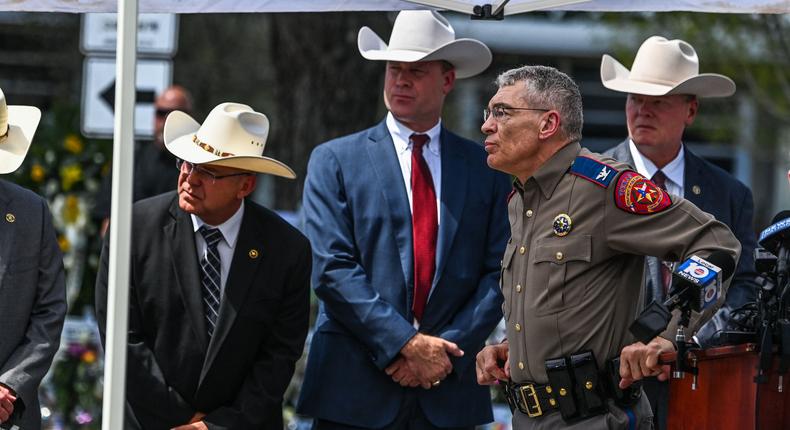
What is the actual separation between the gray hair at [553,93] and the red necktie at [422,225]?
38.9 inches

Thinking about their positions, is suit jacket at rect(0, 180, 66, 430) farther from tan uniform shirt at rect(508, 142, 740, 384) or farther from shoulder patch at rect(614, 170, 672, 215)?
shoulder patch at rect(614, 170, 672, 215)

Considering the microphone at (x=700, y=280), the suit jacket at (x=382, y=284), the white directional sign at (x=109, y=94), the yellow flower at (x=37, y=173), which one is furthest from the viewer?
the yellow flower at (x=37, y=173)

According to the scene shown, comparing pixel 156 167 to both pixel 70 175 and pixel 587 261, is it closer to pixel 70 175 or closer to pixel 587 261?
pixel 70 175

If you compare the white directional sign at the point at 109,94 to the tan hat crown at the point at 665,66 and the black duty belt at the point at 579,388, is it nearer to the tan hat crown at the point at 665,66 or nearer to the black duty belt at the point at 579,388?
the tan hat crown at the point at 665,66

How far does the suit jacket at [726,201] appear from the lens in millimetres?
6051

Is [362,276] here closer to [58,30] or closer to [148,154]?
[148,154]

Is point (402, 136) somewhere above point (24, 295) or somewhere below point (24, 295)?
above

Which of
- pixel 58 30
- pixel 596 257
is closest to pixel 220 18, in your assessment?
pixel 58 30

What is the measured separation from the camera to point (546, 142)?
514cm

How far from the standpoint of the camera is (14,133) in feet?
18.5

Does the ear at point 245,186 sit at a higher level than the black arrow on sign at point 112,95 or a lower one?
higher

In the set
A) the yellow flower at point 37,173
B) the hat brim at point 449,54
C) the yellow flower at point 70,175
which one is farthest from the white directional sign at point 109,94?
the hat brim at point 449,54

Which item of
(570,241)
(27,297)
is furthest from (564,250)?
(27,297)

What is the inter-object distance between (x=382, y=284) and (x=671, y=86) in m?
1.66
